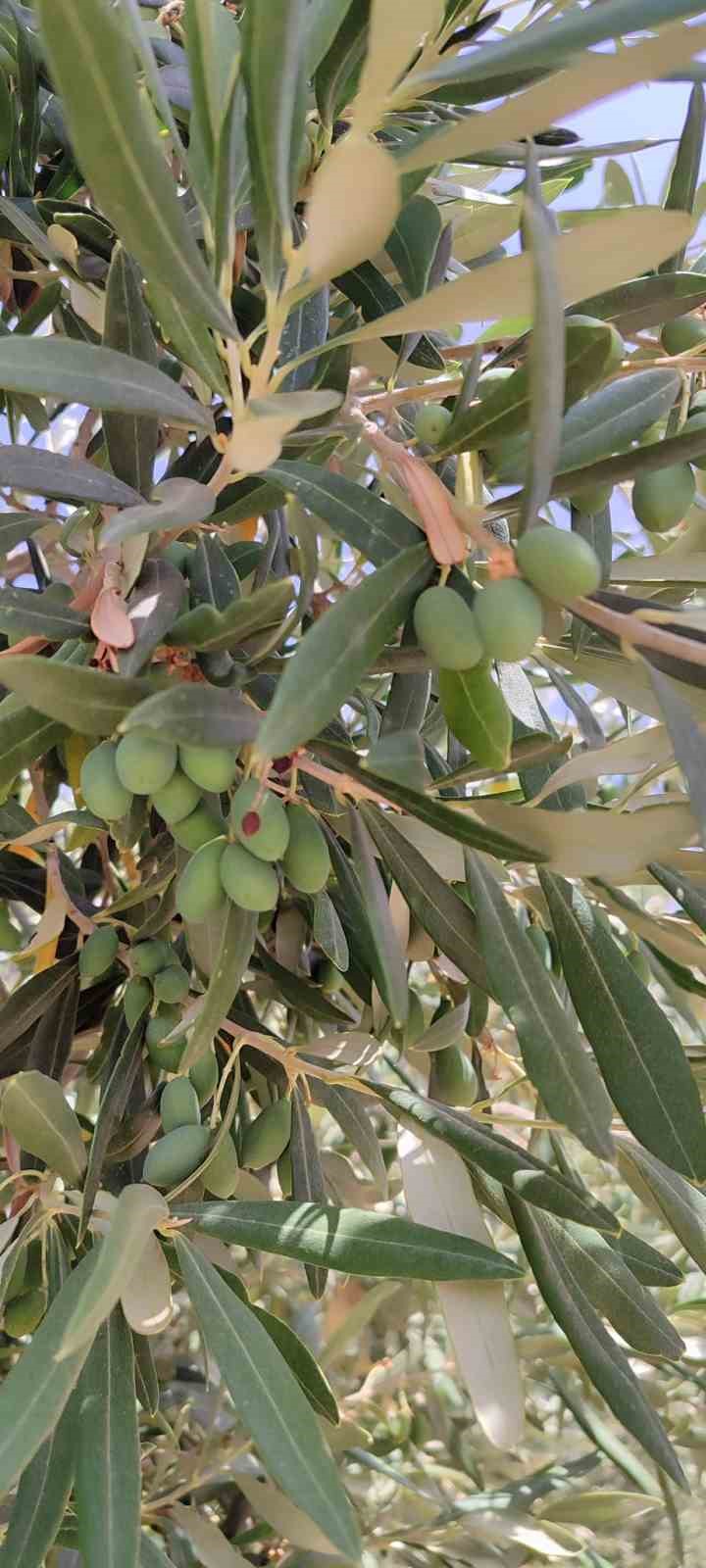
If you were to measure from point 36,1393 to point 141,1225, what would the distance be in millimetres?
99

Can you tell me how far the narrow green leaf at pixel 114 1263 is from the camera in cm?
52

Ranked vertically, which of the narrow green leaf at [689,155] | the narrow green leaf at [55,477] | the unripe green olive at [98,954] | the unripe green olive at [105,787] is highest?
the narrow green leaf at [689,155]

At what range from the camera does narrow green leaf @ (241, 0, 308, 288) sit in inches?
19.7

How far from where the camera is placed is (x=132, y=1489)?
698 millimetres

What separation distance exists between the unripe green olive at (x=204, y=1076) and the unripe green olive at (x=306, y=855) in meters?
0.21

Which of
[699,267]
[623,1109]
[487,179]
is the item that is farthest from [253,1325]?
[487,179]

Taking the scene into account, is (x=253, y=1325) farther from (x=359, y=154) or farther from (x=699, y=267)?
(x=699, y=267)

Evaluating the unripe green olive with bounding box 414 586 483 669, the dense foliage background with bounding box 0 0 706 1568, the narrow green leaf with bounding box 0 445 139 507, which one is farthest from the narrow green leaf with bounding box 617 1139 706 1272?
the narrow green leaf with bounding box 0 445 139 507

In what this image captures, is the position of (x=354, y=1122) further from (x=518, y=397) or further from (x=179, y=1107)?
(x=518, y=397)

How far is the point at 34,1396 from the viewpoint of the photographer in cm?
62

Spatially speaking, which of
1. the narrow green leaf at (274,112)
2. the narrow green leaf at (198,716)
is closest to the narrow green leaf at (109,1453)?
the narrow green leaf at (198,716)

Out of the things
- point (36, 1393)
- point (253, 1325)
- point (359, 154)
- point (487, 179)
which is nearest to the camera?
point (359, 154)

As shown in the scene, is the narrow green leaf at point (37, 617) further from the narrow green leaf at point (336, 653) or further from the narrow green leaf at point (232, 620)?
the narrow green leaf at point (336, 653)

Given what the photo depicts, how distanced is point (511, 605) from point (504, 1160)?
0.42m
